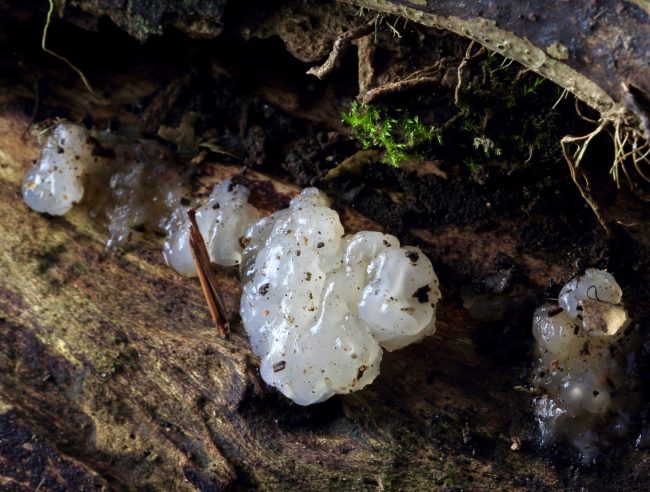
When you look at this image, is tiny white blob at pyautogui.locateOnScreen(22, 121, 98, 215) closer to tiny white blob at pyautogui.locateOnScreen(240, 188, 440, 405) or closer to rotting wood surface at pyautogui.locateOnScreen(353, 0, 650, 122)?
tiny white blob at pyautogui.locateOnScreen(240, 188, 440, 405)

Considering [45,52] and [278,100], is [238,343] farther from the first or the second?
[45,52]

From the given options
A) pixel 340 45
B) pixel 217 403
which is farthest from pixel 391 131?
pixel 217 403

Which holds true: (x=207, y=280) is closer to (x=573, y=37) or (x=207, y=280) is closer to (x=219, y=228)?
(x=219, y=228)

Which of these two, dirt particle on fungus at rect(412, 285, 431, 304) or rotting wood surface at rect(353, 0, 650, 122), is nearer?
rotting wood surface at rect(353, 0, 650, 122)

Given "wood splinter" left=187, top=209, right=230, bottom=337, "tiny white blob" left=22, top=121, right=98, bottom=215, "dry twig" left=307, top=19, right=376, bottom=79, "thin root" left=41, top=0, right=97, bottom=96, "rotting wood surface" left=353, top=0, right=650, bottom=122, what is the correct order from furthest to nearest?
"tiny white blob" left=22, top=121, right=98, bottom=215 < "thin root" left=41, top=0, right=97, bottom=96 < "wood splinter" left=187, top=209, right=230, bottom=337 < "dry twig" left=307, top=19, right=376, bottom=79 < "rotting wood surface" left=353, top=0, right=650, bottom=122

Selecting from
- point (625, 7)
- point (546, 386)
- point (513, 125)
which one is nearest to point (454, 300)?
point (546, 386)

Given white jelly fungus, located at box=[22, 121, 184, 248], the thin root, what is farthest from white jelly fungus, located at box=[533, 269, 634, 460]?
the thin root

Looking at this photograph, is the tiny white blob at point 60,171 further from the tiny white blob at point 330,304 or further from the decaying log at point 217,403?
the tiny white blob at point 330,304
